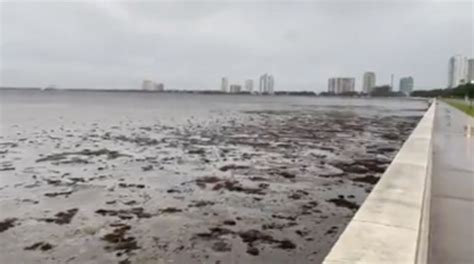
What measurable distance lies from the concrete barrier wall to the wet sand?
1.33 metres

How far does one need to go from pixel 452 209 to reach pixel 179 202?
16.0 ft

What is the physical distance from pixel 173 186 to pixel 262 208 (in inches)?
109

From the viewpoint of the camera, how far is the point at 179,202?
876 centimetres

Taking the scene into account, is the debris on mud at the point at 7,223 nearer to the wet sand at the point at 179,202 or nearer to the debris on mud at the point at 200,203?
the wet sand at the point at 179,202

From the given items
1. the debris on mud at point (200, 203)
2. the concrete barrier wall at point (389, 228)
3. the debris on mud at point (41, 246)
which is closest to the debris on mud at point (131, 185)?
the debris on mud at point (200, 203)

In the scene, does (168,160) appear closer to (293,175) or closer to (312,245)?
(293,175)

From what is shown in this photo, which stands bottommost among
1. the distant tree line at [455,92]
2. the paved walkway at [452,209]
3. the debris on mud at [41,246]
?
the debris on mud at [41,246]

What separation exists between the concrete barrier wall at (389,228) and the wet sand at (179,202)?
1330 mm

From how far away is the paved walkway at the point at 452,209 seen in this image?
15.6 ft

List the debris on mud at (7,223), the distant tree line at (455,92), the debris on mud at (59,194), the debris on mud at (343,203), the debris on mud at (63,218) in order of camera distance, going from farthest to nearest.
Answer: the distant tree line at (455,92) < the debris on mud at (59,194) < the debris on mud at (343,203) < the debris on mud at (63,218) < the debris on mud at (7,223)

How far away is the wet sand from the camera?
243 inches

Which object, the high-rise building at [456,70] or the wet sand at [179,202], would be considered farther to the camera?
the high-rise building at [456,70]

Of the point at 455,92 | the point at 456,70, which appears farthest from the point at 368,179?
the point at 456,70

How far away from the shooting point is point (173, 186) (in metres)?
10.3
